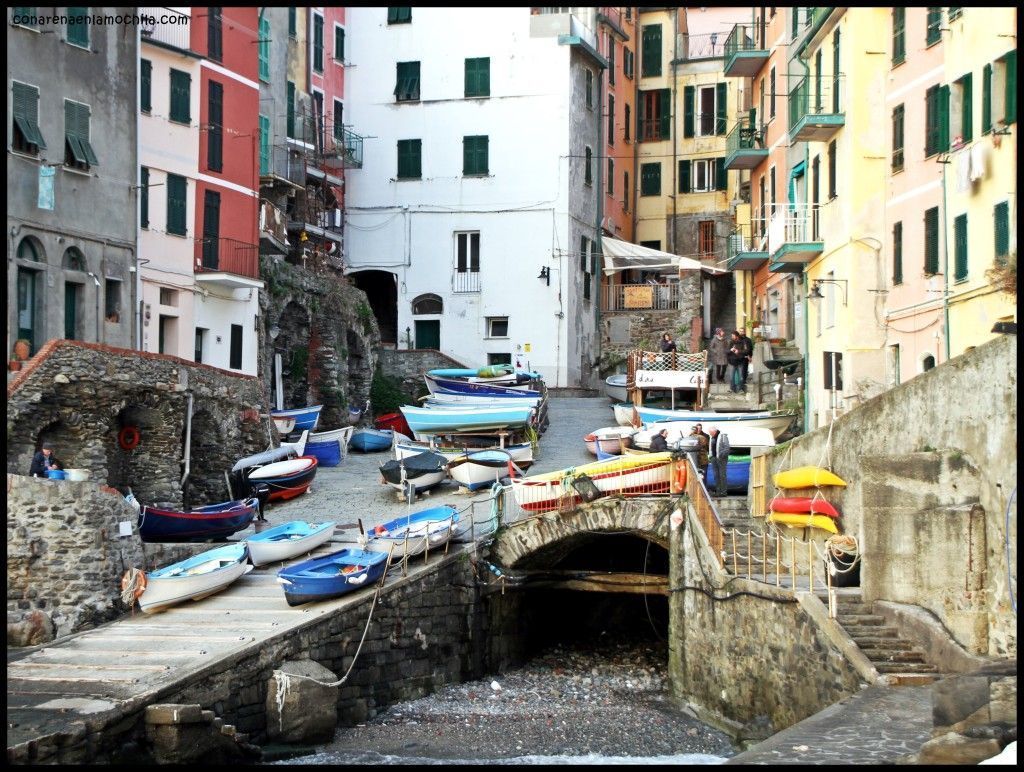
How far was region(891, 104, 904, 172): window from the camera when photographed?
29875mm

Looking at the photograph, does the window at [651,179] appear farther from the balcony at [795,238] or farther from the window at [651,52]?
the balcony at [795,238]

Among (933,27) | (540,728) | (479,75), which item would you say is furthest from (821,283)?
(479,75)

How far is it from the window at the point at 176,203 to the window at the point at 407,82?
1681 cm

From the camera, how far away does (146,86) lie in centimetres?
3388

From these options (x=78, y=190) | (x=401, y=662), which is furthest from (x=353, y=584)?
(x=78, y=190)

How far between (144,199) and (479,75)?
1863 centimetres

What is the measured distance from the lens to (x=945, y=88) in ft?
87.7

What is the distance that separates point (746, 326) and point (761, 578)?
23.4 m

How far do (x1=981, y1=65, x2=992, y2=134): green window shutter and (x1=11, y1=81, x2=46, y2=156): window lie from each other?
1808 centimetres

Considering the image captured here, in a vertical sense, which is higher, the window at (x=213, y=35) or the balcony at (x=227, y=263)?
the window at (x=213, y=35)

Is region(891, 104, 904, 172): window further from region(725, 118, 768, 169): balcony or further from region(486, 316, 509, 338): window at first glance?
region(486, 316, 509, 338): window

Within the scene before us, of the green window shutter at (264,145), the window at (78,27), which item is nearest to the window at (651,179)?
the green window shutter at (264,145)

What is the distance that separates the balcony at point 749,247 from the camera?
41541mm

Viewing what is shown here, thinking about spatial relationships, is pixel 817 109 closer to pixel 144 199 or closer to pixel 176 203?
pixel 176 203
